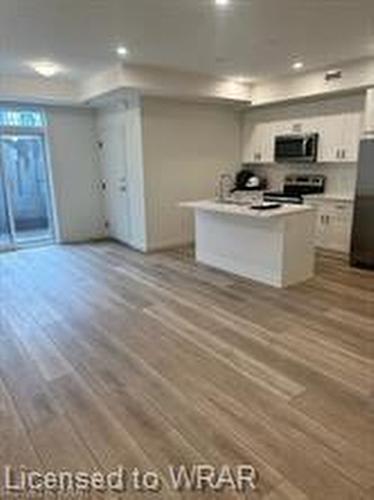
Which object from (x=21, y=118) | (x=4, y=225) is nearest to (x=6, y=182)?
(x=4, y=225)

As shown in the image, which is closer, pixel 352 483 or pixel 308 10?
pixel 352 483

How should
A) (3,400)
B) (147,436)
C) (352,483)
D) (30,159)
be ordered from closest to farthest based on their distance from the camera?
(352,483) → (147,436) → (3,400) → (30,159)

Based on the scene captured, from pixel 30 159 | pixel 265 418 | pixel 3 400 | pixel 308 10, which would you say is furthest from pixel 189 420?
pixel 30 159

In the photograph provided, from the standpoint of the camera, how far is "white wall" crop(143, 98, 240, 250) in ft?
20.7

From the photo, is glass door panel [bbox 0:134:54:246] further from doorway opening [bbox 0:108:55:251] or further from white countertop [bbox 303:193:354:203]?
white countertop [bbox 303:193:354:203]

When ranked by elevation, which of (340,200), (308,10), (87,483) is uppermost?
(308,10)

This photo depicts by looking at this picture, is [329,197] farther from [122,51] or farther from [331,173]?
[122,51]

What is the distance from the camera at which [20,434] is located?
2.30m

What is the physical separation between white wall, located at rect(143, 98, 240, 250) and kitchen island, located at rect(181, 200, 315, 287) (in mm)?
1203

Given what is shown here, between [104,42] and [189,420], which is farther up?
[104,42]

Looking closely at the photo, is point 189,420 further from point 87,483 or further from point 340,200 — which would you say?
point 340,200

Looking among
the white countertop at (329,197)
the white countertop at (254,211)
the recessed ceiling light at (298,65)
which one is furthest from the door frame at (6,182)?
the white countertop at (329,197)

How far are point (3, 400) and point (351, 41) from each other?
499 centimetres

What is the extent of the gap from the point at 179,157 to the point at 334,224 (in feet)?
9.24
